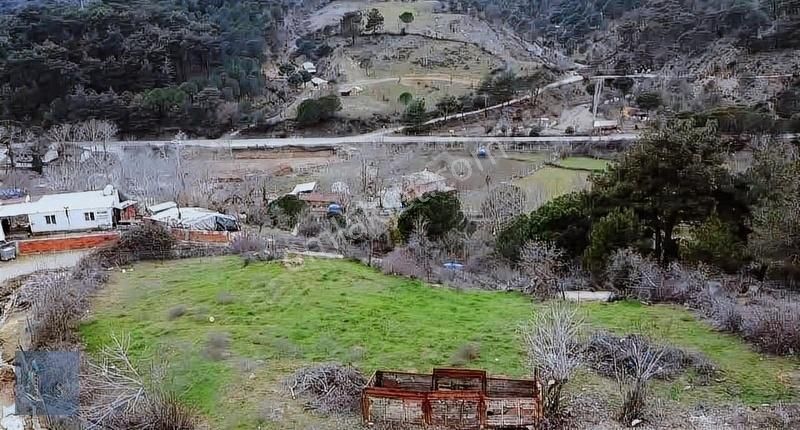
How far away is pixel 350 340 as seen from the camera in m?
10.7

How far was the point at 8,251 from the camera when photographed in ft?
59.7

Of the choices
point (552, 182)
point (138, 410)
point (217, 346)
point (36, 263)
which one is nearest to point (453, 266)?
point (217, 346)

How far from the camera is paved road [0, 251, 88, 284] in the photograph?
17156 millimetres

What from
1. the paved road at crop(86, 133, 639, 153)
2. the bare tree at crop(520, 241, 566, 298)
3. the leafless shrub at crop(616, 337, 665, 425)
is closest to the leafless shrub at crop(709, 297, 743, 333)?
the leafless shrub at crop(616, 337, 665, 425)

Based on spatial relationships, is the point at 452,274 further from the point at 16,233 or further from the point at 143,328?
the point at 16,233

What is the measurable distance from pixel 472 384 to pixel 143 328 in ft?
20.6

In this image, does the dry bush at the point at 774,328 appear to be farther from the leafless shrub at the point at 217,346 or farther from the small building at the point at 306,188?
the small building at the point at 306,188

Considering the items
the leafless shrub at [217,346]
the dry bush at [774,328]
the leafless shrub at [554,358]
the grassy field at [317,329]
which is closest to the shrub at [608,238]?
the grassy field at [317,329]

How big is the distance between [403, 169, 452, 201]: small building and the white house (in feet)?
34.4

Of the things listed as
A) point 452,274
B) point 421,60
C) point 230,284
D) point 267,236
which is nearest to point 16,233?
point 267,236

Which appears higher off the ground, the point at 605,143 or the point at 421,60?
the point at 421,60

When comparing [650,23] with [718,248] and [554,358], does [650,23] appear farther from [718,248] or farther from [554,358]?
[554,358]

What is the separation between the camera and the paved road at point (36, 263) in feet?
56.3

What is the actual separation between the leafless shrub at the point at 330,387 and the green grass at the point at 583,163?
83.6 feet
